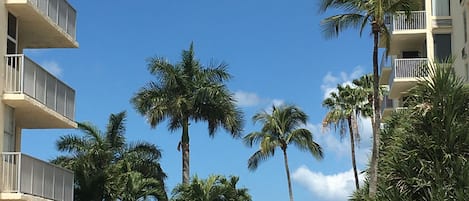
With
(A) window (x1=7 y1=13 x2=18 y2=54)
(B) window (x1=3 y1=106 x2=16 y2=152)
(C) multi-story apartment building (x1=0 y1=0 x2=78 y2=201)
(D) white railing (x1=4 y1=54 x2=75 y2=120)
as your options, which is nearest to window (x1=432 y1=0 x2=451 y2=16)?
(C) multi-story apartment building (x1=0 y1=0 x2=78 y2=201)

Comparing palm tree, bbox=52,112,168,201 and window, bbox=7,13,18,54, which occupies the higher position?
window, bbox=7,13,18,54

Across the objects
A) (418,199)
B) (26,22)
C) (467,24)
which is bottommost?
(418,199)

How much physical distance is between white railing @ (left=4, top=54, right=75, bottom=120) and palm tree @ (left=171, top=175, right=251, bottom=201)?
51.6ft

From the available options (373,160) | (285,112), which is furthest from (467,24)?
(285,112)

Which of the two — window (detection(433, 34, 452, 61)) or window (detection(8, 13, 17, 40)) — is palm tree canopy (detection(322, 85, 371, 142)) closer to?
window (detection(433, 34, 452, 61))

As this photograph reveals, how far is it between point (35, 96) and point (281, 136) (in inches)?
1516

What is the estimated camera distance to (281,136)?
62688mm

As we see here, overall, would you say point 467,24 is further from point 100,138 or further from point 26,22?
point 26,22

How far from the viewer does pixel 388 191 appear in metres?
20.6

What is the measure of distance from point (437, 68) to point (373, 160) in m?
8.12

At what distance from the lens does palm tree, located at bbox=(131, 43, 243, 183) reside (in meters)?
48.5

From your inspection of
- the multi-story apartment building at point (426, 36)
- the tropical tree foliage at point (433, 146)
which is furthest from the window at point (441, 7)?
the tropical tree foliage at point (433, 146)

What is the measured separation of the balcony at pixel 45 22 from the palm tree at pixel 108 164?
40.2 feet

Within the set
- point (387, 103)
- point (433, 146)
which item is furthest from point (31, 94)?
point (387, 103)
